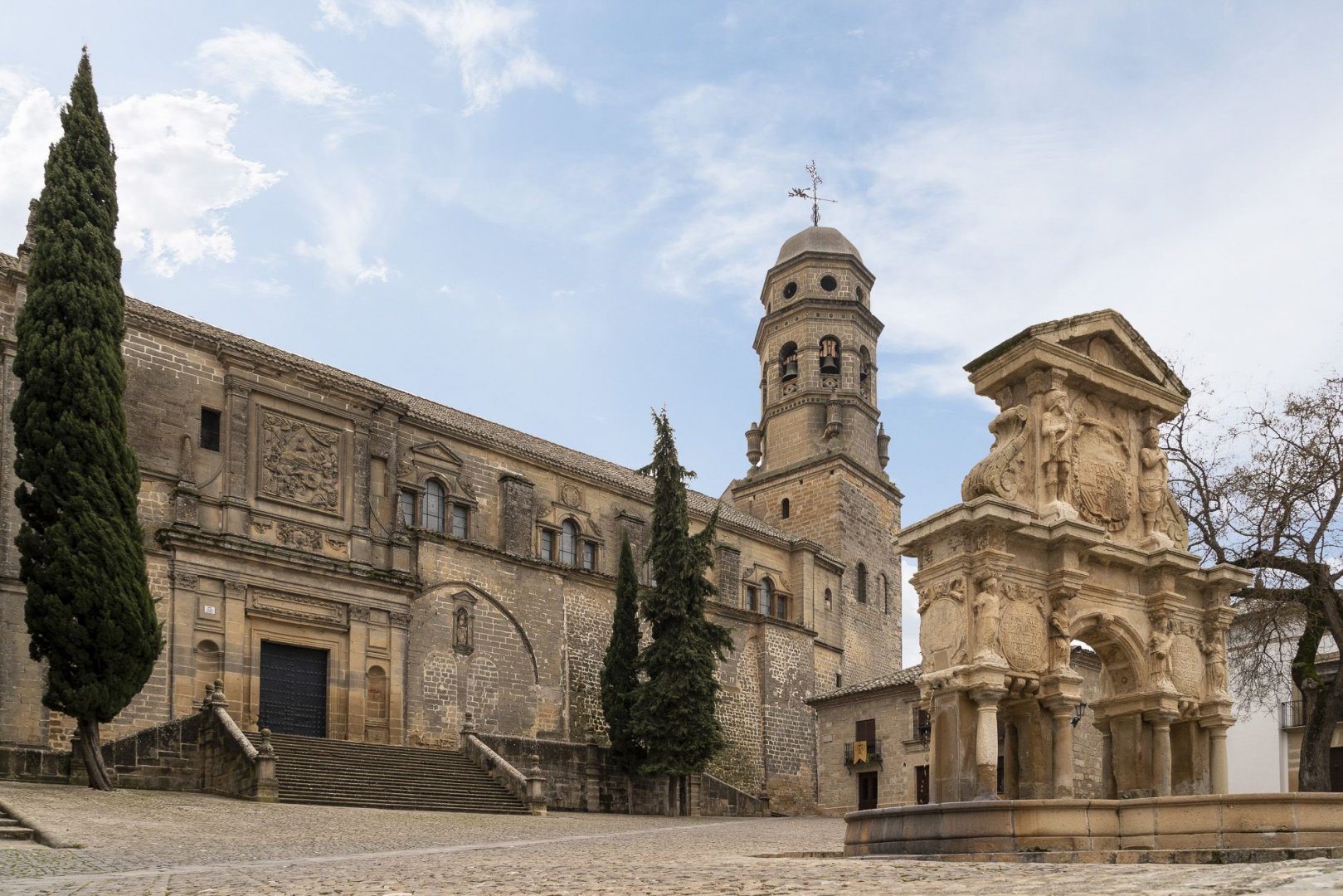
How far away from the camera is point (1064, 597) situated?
49.8 ft

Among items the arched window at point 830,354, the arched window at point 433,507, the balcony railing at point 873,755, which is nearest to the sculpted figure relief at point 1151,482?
the arched window at point 433,507

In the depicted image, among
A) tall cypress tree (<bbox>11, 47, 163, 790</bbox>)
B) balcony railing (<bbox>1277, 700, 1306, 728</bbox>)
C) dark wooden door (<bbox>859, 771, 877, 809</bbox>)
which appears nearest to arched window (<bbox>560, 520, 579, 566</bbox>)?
dark wooden door (<bbox>859, 771, 877, 809</bbox>)

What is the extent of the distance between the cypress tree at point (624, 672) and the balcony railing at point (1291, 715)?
646 inches

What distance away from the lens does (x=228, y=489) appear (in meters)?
27.5

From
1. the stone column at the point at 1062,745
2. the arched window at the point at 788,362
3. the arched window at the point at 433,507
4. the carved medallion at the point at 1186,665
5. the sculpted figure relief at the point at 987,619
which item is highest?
the arched window at the point at 788,362

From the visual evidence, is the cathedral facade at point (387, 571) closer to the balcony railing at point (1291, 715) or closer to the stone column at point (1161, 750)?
the balcony railing at point (1291, 715)

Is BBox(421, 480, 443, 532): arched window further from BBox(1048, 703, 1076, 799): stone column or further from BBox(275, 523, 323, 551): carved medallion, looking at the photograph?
BBox(1048, 703, 1076, 799): stone column

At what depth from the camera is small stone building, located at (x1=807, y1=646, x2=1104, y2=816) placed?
31.3 metres

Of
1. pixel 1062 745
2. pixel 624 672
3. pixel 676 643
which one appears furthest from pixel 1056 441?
pixel 624 672

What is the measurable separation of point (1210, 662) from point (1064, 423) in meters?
3.82

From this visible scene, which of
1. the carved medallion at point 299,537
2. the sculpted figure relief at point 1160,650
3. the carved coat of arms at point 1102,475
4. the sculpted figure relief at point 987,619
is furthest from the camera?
the carved medallion at point 299,537

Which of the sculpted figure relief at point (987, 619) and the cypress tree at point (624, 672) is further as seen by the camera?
the cypress tree at point (624, 672)

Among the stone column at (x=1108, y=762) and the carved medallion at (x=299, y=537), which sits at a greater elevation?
the carved medallion at (x=299, y=537)

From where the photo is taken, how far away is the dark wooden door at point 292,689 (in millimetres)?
27344
